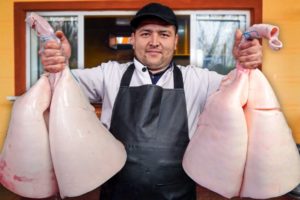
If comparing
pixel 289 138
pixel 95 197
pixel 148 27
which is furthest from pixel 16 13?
pixel 289 138

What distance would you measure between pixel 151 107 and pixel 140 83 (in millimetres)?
124

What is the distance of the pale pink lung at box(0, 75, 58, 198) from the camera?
103cm

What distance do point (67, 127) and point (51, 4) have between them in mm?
2440

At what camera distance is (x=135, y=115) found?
1384 mm

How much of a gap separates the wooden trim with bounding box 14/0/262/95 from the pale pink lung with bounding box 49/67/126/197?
2.12 meters

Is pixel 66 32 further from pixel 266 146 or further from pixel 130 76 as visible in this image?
pixel 266 146

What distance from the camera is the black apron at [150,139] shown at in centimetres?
136

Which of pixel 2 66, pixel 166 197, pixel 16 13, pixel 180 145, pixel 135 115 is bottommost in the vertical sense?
pixel 166 197

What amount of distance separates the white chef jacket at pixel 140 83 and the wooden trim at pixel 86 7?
67.0 inches

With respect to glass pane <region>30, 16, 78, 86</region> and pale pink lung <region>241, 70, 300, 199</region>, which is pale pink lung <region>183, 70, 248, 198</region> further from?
glass pane <region>30, 16, 78, 86</region>

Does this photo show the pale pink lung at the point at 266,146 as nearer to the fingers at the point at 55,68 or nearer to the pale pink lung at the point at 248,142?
the pale pink lung at the point at 248,142

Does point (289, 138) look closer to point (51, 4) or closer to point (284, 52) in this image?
point (284, 52)

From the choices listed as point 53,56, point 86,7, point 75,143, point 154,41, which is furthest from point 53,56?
point 86,7

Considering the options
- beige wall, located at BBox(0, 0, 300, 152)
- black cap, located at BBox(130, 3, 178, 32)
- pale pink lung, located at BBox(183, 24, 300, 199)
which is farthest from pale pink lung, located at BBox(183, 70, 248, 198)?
beige wall, located at BBox(0, 0, 300, 152)
